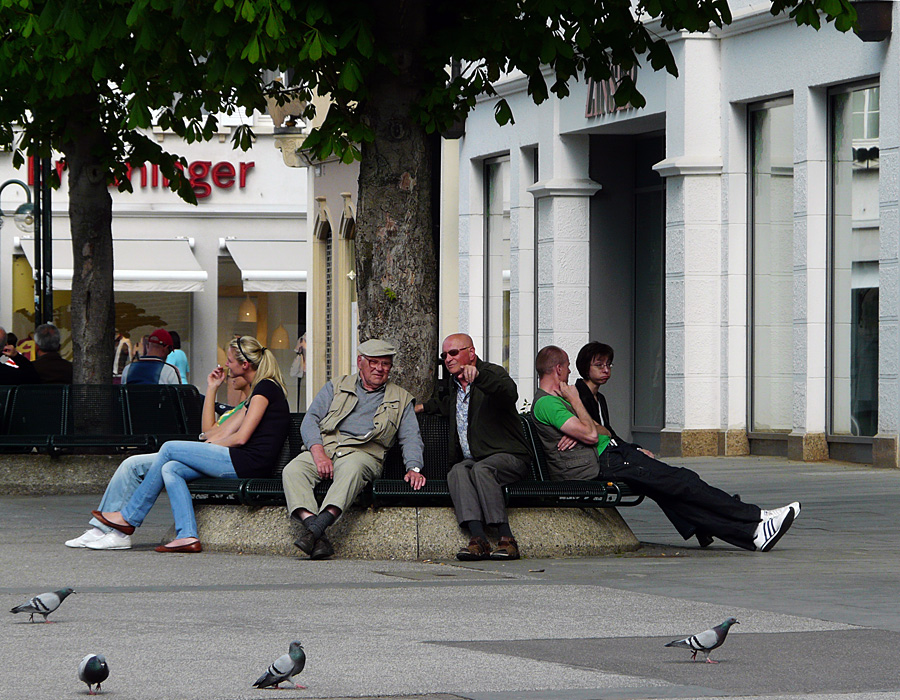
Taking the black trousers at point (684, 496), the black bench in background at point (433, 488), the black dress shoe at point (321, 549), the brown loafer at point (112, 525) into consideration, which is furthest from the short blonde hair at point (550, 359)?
the brown loafer at point (112, 525)

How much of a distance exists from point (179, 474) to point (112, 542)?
25.3 inches

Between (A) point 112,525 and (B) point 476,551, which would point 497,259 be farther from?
(B) point 476,551

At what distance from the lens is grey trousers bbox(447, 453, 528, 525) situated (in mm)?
10859

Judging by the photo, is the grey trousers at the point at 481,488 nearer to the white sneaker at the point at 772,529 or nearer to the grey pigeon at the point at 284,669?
the white sneaker at the point at 772,529

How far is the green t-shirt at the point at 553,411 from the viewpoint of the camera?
447 inches

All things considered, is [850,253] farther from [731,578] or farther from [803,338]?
[731,578]

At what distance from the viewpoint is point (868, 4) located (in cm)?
1766

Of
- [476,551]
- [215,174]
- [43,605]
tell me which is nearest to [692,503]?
[476,551]

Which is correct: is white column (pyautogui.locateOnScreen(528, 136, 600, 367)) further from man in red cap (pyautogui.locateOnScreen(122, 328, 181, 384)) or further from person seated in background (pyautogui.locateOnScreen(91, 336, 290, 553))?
person seated in background (pyautogui.locateOnScreen(91, 336, 290, 553))

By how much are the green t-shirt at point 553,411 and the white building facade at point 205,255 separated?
29315 mm

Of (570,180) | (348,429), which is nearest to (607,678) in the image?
(348,429)

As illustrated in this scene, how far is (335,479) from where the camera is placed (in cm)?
1081

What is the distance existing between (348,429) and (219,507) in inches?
41.7

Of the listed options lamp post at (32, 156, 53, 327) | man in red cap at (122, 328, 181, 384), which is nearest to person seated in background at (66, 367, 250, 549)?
man in red cap at (122, 328, 181, 384)
